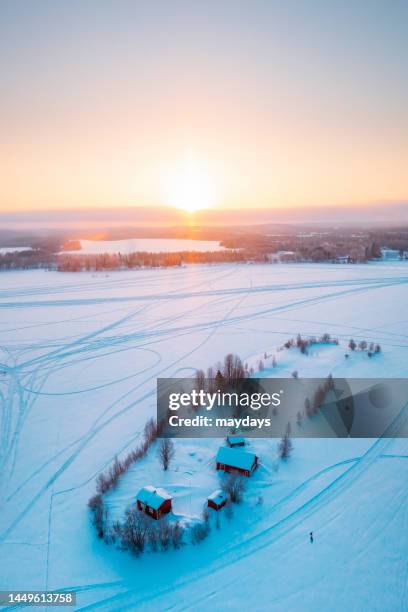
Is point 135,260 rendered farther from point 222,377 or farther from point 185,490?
point 185,490

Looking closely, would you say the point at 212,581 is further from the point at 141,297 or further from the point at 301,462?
the point at 141,297

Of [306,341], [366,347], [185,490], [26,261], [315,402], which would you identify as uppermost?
[26,261]

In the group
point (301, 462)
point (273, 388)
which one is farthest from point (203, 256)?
point (301, 462)

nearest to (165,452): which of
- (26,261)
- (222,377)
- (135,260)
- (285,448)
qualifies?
(285,448)

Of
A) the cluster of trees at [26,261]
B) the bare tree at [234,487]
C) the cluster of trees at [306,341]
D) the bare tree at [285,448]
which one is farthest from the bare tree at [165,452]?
the cluster of trees at [26,261]

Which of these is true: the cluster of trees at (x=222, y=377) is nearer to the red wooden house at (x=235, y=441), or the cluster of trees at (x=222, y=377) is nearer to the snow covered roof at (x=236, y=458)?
the red wooden house at (x=235, y=441)

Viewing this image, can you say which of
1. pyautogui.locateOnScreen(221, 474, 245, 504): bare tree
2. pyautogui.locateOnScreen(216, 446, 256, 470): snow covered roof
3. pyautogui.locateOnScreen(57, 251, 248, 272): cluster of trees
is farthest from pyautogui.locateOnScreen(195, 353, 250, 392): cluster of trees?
pyautogui.locateOnScreen(57, 251, 248, 272): cluster of trees
